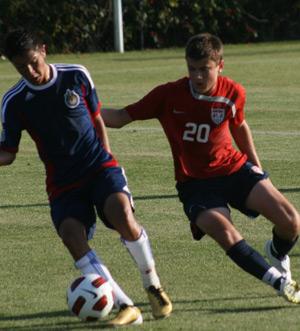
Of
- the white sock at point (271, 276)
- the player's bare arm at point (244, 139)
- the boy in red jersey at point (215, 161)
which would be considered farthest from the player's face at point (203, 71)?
the white sock at point (271, 276)

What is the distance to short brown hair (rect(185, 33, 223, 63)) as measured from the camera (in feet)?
22.9

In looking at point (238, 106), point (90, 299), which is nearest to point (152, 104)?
point (238, 106)

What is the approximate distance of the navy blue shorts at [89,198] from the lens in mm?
6797

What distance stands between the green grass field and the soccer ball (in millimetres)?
86

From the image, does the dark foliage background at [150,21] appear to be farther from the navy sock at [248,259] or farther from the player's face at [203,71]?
the navy sock at [248,259]

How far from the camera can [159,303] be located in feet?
22.0

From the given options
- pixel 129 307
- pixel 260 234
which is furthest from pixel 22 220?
pixel 129 307

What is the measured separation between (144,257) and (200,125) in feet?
2.99

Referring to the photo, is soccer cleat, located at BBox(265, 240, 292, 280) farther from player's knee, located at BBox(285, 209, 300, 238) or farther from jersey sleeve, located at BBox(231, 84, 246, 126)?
jersey sleeve, located at BBox(231, 84, 246, 126)

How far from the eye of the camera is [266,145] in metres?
14.1

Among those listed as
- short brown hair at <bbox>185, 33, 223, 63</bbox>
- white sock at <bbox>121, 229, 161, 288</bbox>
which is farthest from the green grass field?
short brown hair at <bbox>185, 33, 223, 63</bbox>

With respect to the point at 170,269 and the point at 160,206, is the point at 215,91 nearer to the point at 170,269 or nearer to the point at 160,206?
the point at 170,269

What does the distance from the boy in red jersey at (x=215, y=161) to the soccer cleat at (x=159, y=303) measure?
0.46 metres

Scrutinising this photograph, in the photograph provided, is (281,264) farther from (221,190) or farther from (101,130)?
(101,130)
